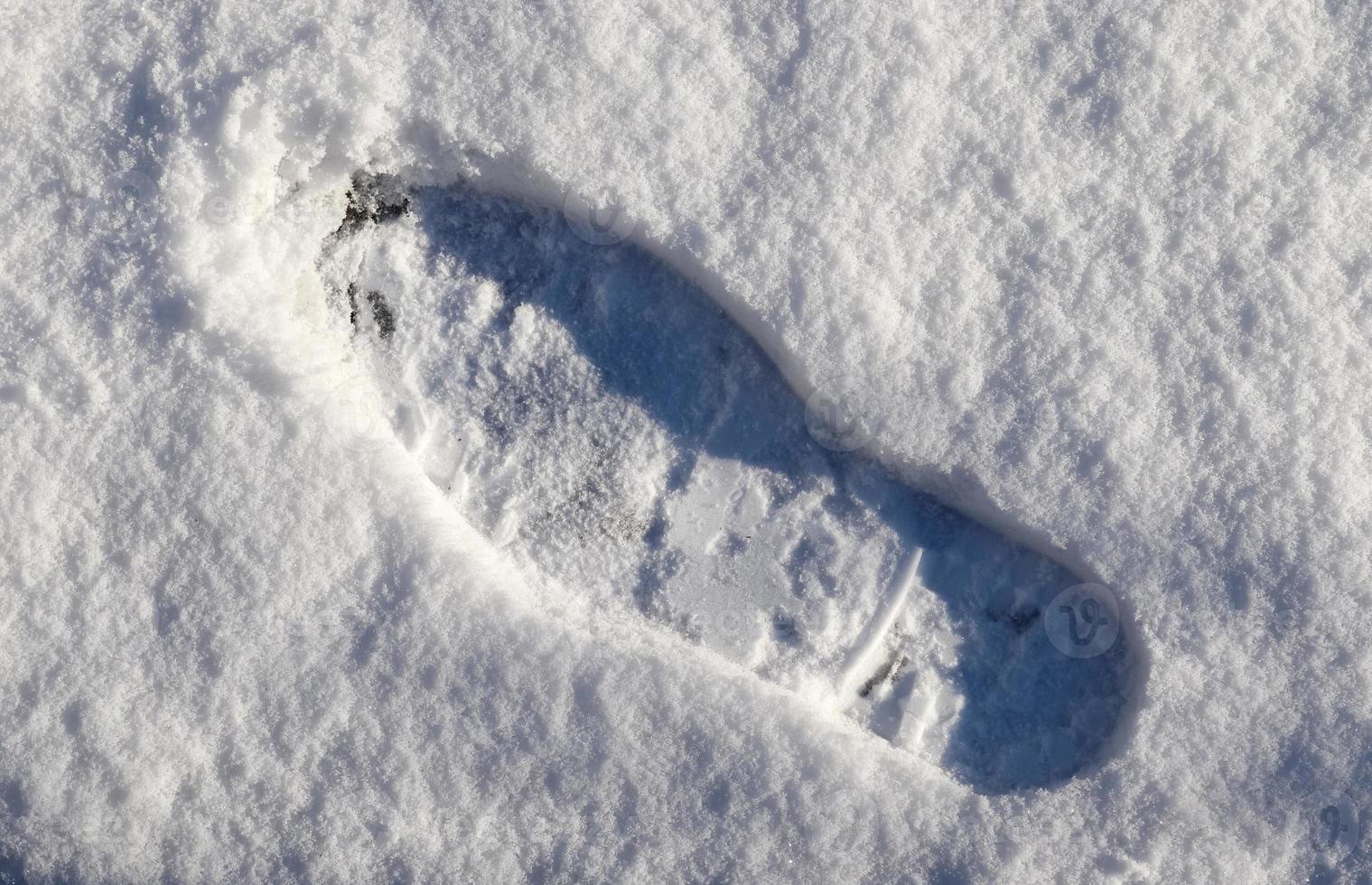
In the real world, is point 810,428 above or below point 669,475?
above

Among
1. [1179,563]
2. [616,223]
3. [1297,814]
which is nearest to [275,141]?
[616,223]

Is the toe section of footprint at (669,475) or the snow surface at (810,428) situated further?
the toe section of footprint at (669,475)

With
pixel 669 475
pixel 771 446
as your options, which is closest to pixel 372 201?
pixel 669 475

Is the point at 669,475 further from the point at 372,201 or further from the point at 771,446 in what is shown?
the point at 372,201

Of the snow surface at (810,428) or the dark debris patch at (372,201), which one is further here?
the dark debris patch at (372,201)
